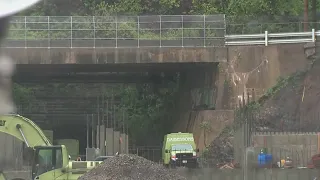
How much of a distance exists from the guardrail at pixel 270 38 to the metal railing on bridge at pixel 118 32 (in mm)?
737

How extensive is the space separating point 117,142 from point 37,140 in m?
13.5

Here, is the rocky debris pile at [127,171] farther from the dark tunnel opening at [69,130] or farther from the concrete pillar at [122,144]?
the dark tunnel opening at [69,130]

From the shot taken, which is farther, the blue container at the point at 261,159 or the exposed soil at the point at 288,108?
the exposed soil at the point at 288,108

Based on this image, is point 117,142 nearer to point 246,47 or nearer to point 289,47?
point 246,47

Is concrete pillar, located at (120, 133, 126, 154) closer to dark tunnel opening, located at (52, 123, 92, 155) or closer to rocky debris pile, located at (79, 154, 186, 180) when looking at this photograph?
dark tunnel opening, located at (52, 123, 92, 155)

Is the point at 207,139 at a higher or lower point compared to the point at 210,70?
lower

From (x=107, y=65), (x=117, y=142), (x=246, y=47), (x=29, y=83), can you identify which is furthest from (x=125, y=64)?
(x=29, y=83)

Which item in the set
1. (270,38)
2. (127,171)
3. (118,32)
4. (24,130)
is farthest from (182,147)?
(127,171)

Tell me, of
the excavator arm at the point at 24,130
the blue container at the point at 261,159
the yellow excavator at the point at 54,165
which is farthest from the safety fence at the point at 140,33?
the yellow excavator at the point at 54,165

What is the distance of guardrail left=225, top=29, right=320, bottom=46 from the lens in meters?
31.5

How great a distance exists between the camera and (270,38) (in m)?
31.9

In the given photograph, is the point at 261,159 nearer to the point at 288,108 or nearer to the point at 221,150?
the point at 221,150

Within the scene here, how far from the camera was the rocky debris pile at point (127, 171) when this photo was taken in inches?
642

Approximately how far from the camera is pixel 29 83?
42.5m
